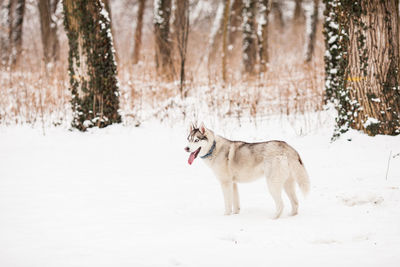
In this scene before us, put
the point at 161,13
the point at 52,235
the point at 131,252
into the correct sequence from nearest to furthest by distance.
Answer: the point at 131,252 → the point at 52,235 → the point at 161,13

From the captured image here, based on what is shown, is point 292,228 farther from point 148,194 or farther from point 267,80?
point 267,80

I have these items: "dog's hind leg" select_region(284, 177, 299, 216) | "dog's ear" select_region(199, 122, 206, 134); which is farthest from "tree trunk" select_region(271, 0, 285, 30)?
"dog's hind leg" select_region(284, 177, 299, 216)

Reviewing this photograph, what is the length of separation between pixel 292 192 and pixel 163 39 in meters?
9.41

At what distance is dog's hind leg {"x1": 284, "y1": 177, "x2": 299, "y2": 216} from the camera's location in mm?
4074

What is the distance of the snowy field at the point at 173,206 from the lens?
3.07 meters

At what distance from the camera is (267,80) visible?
406 inches

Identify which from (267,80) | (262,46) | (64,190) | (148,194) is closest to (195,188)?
(148,194)

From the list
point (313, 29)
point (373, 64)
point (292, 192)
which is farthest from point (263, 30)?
point (292, 192)

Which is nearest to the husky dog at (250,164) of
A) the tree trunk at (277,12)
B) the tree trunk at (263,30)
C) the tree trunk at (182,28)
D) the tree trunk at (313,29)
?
the tree trunk at (182,28)

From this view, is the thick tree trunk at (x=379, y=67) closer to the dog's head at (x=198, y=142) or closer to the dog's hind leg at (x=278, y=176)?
the dog's hind leg at (x=278, y=176)

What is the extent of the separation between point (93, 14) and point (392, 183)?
20.7 feet

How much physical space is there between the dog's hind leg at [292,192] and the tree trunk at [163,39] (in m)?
7.01

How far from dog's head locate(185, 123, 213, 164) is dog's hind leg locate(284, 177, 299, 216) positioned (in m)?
1.06

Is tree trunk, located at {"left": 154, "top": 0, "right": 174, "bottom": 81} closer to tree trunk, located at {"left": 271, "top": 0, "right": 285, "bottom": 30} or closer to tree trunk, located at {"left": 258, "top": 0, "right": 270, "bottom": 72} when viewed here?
tree trunk, located at {"left": 258, "top": 0, "right": 270, "bottom": 72}
